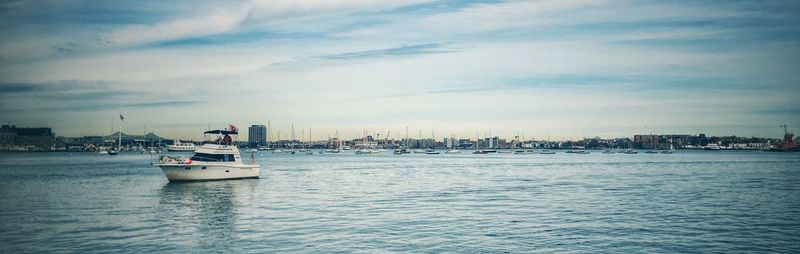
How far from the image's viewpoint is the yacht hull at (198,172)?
2281 inches

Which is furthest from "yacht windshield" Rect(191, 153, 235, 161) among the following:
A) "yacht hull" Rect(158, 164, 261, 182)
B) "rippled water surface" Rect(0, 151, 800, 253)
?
"rippled water surface" Rect(0, 151, 800, 253)

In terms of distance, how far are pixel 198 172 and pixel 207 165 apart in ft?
3.74

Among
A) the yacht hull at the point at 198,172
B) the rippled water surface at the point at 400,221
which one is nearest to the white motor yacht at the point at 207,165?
the yacht hull at the point at 198,172

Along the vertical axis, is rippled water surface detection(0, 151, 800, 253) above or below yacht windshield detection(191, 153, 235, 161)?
below

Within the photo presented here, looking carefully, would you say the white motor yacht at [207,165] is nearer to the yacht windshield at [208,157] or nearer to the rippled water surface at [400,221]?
the yacht windshield at [208,157]

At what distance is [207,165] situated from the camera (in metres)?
58.9

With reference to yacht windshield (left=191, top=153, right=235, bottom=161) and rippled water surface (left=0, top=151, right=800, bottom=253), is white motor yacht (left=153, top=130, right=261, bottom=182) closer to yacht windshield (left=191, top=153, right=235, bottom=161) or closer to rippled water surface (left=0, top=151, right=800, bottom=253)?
yacht windshield (left=191, top=153, right=235, bottom=161)

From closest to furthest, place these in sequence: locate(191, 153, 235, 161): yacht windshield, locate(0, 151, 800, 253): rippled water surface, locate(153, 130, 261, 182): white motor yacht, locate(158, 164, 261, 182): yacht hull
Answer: locate(0, 151, 800, 253): rippled water surface, locate(158, 164, 261, 182): yacht hull, locate(153, 130, 261, 182): white motor yacht, locate(191, 153, 235, 161): yacht windshield

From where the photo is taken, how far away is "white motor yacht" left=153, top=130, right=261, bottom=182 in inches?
2286

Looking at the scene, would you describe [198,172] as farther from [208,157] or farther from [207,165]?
[208,157]

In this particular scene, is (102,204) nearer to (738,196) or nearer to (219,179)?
(219,179)

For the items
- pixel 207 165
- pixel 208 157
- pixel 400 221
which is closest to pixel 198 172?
pixel 207 165

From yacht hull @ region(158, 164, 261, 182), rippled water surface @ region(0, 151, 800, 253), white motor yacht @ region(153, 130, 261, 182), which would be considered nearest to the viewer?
rippled water surface @ region(0, 151, 800, 253)

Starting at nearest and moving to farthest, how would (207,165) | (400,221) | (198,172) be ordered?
(400,221)
(198,172)
(207,165)
